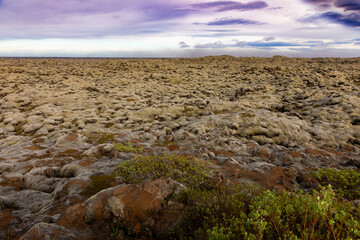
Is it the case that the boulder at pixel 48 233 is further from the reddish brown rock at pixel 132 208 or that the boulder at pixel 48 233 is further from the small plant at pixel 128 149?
the small plant at pixel 128 149

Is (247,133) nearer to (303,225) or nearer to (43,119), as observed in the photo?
(303,225)

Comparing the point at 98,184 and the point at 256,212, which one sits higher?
the point at 256,212

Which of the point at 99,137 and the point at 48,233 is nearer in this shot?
the point at 48,233

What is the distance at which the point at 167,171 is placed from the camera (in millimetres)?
6164

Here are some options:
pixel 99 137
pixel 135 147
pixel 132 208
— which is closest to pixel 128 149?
pixel 135 147

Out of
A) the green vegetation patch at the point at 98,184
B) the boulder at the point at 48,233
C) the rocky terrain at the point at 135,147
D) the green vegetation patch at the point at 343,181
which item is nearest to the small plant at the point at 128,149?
the rocky terrain at the point at 135,147

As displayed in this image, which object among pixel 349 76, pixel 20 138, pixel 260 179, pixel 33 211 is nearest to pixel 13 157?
pixel 20 138

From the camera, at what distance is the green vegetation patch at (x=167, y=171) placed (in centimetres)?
580

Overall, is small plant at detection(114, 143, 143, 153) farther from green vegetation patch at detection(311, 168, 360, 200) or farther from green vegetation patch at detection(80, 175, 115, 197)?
green vegetation patch at detection(311, 168, 360, 200)

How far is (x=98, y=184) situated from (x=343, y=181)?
7.24 m

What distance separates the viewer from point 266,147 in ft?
30.2

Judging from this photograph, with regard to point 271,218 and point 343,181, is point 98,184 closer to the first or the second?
point 271,218

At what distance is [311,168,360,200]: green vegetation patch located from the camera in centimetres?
517

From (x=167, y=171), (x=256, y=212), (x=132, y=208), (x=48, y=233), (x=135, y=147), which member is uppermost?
(x=256, y=212)
